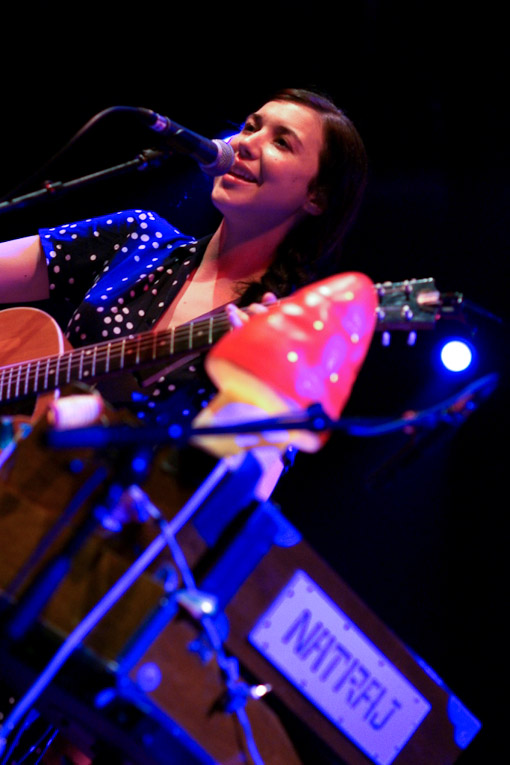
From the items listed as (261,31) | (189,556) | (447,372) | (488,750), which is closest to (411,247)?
(447,372)

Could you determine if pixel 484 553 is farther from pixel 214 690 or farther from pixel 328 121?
pixel 214 690

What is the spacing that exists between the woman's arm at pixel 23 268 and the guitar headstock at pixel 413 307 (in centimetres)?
123

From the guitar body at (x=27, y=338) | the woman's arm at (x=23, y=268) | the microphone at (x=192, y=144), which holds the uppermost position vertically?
the microphone at (x=192, y=144)

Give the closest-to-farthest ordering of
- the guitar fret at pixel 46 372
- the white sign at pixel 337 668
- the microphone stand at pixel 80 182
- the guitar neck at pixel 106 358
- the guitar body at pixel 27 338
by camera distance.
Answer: the white sign at pixel 337 668
the microphone stand at pixel 80 182
the guitar neck at pixel 106 358
the guitar fret at pixel 46 372
the guitar body at pixel 27 338

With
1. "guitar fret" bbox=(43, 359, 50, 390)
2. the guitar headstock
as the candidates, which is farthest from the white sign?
"guitar fret" bbox=(43, 359, 50, 390)

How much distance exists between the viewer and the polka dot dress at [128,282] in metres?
2.03

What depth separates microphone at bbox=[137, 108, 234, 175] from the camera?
150 centimetres

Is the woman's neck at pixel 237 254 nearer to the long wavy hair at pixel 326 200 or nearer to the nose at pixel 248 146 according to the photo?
the long wavy hair at pixel 326 200

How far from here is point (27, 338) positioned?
2123 millimetres

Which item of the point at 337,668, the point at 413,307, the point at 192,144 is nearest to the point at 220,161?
the point at 192,144

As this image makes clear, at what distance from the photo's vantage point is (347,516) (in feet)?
9.37

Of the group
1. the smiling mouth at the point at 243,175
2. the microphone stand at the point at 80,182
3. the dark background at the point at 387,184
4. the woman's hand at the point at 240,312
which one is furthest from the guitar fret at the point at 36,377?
the dark background at the point at 387,184

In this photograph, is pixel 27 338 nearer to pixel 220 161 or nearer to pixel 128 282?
pixel 128 282

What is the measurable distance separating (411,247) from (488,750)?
1826mm
